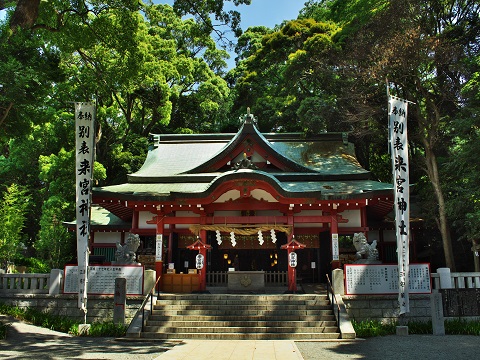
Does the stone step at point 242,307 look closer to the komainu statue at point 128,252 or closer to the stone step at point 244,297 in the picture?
the stone step at point 244,297

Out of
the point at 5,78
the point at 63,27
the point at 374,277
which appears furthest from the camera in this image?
the point at 63,27

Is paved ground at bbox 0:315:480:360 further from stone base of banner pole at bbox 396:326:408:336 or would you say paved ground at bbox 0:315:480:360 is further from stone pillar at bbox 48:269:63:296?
stone pillar at bbox 48:269:63:296

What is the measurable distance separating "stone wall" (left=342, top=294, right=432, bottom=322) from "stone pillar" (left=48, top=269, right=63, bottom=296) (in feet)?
29.8

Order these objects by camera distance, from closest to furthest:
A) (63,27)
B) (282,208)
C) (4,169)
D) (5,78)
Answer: (5,78) < (63,27) < (282,208) < (4,169)

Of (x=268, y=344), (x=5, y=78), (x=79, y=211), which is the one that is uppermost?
(x=5, y=78)

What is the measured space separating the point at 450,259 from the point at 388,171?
1126 cm

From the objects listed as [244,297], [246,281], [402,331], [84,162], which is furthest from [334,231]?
[84,162]

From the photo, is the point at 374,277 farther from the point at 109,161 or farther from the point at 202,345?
the point at 109,161

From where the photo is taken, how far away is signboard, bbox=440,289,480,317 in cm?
1236

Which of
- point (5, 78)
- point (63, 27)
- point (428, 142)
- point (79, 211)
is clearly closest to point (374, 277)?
point (428, 142)

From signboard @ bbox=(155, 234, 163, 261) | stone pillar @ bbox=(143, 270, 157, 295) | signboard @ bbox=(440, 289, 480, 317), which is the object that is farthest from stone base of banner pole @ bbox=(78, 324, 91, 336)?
signboard @ bbox=(440, 289, 480, 317)

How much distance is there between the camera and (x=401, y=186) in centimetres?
1216

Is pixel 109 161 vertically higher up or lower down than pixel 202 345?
higher up

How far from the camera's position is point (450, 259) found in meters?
16.4
